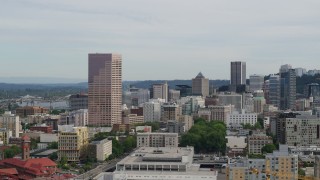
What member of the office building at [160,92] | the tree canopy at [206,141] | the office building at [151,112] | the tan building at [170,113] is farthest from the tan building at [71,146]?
the office building at [160,92]

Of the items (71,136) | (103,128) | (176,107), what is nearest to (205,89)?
(176,107)

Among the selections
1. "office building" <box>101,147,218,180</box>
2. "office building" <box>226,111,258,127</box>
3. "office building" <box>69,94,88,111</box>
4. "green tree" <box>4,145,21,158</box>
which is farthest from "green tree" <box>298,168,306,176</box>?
"office building" <box>69,94,88,111</box>

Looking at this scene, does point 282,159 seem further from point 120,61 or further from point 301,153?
point 120,61

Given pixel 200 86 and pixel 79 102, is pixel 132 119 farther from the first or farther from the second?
pixel 200 86

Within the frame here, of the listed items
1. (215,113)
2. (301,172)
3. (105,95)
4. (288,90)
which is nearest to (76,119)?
(105,95)

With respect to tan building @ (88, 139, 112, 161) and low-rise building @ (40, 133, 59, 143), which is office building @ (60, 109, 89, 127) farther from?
tan building @ (88, 139, 112, 161)

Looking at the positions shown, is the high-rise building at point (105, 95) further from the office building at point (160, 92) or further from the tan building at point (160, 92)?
the tan building at point (160, 92)
